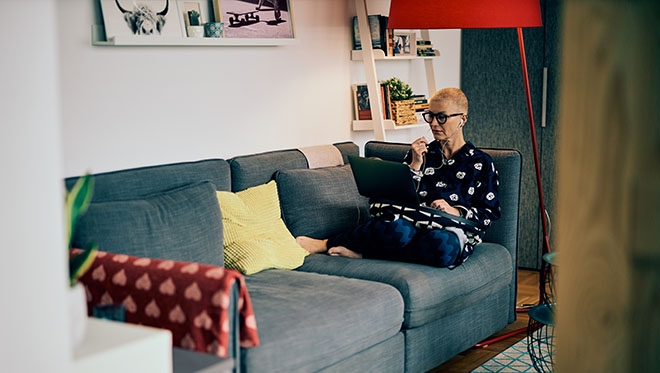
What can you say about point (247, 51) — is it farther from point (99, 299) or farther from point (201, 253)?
point (99, 299)

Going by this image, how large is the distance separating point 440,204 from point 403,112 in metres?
1.19

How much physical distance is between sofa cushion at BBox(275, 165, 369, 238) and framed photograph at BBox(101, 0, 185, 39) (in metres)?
0.80

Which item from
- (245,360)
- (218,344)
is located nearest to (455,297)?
(245,360)

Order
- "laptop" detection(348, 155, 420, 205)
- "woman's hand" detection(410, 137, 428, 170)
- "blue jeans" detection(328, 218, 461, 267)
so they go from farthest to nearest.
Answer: "woman's hand" detection(410, 137, 428, 170), "laptop" detection(348, 155, 420, 205), "blue jeans" detection(328, 218, 461, 267)

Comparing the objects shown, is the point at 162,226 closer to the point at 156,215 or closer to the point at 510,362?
the point at 156,215

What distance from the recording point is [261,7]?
3.83m

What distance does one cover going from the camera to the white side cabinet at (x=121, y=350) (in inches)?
59.2

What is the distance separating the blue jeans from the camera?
3.35 m

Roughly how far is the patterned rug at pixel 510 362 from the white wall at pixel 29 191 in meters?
2.45

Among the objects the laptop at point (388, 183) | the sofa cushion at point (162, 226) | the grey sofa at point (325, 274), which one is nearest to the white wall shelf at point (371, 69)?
the grey sofa at point (325, 274)

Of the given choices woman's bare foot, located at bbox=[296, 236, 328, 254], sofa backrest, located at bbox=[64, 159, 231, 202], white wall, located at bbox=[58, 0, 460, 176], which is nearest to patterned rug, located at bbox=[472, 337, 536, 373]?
woman's bare foot, located at bbox=[296, 236, 328, 254]

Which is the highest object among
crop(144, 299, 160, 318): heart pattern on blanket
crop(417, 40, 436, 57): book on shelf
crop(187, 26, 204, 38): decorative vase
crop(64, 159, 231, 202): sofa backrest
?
crop(187, 26, 204, 38): decorative vase

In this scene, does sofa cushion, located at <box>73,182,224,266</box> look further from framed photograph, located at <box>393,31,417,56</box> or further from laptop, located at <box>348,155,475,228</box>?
framed photograph, located at <box>393,31,417,56</box>

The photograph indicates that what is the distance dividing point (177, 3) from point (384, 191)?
46.7 inches
